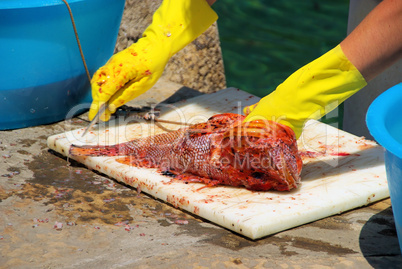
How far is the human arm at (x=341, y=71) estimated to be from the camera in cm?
233

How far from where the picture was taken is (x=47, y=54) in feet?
10.7

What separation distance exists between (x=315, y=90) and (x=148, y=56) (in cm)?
109

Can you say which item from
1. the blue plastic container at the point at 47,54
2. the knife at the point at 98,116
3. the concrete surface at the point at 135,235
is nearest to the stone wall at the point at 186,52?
the blue plastic container at the point at 47,54

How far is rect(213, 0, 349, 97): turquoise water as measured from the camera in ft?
21.7

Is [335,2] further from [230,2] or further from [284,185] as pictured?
[284,185]

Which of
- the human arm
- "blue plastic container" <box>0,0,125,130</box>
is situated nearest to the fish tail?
"blue plastic container" <box>0,0,125,130</box>

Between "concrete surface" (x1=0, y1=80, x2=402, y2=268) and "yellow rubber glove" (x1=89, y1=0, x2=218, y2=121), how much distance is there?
50 centimetres

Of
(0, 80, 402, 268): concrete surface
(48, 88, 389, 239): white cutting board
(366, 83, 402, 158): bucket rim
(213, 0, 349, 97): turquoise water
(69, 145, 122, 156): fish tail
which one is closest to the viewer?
(366, 83, 402, 158): bucket rim

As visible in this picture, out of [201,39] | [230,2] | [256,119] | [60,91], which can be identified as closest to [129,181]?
[256,119]

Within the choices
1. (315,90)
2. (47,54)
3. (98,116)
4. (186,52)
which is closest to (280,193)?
(315,90)

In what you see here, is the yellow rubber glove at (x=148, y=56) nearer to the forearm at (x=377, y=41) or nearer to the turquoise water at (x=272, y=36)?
the forearm at (x=377, y=41)

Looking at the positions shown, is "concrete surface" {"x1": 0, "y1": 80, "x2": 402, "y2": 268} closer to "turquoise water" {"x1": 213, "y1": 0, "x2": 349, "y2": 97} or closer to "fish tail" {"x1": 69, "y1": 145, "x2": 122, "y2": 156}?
"fish tail" {"x1": 69, "y1": 145, "x2": 122, "y2": 156}

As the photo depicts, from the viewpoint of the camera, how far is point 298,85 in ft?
8.27

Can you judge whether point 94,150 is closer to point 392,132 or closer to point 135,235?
point 135,235
